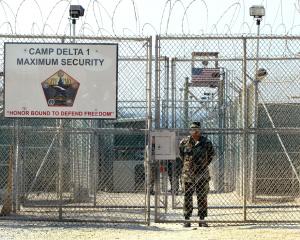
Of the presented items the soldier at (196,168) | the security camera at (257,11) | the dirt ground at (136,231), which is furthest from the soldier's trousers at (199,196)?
the security camera at (257,11)

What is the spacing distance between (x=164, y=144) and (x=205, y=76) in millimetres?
4485

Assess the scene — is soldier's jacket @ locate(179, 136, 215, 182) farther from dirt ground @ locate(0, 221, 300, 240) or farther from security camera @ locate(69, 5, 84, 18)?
security camera @ locate(69, 5, 84, 18)

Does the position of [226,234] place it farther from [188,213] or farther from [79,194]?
[79,194]

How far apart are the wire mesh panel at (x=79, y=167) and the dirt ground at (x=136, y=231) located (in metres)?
0.45

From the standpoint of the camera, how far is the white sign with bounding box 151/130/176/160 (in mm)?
10406

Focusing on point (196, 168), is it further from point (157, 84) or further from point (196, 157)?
point (157, 84)

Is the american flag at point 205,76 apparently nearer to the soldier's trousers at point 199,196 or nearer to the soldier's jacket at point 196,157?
the soldier's jacket at point 196,157

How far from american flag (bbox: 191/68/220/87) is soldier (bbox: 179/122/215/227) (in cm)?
362

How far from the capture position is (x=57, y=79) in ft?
34.2

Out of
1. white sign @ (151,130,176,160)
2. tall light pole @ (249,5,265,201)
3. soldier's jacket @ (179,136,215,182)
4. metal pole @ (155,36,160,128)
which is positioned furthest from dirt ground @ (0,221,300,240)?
tall light pole @ (249,5,265,201)

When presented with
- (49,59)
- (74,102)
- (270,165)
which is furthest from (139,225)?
(270,165)

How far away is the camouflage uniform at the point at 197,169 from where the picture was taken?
10.9 metres

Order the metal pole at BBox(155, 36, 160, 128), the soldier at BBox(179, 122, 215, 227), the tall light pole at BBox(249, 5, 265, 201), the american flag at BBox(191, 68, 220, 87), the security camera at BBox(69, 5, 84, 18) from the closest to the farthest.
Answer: the metal pole at BBox(155, 36, 160, 128)
the soldier at BBox(179, 122, 215, 227)
the security camera at BBox(69, 5, 84, 18)
the tall light pole at BBox(249, 5, 265, 201)
the american flag at BBox(191, 68, 220, 87)

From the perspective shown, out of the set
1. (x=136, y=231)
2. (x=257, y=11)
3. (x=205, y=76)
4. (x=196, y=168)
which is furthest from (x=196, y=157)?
(x=257, y=11)
